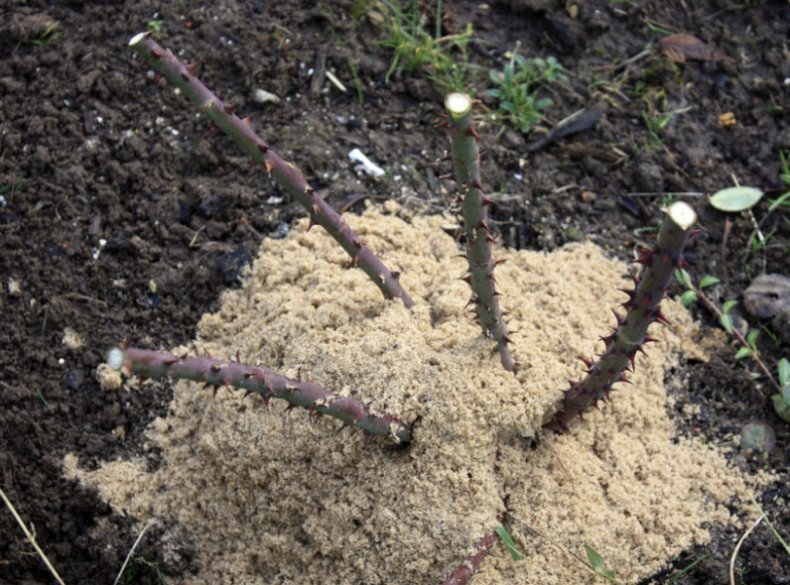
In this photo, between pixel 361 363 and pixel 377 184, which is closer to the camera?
pixel 361 363

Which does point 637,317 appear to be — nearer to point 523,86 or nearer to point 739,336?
point 739,336

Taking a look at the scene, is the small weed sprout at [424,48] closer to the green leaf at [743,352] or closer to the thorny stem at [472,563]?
the green leaf at [743,352]

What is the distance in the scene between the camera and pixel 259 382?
196 centimetres

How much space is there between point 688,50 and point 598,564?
2.02 meters

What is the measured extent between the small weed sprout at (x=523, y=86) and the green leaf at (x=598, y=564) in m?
1.53

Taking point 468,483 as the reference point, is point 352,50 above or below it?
above

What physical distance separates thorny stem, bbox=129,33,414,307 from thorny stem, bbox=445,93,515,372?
13.7 inches

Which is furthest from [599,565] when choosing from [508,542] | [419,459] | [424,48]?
[424,48]

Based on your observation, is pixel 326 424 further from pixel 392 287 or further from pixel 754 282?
pixel 754 282

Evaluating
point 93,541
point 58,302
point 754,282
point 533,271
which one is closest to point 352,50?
point 533,271

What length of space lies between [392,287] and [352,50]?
1137 millimetres

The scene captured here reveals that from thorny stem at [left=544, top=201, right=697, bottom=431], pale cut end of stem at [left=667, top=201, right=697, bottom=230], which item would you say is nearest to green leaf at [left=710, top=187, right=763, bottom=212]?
thorny stem at [left=544, top=201, right=697, bottom=431]

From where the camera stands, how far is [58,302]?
2697mm

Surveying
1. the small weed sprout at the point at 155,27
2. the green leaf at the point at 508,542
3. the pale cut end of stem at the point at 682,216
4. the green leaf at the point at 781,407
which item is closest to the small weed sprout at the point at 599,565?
the green leaf at the point at 508,542
